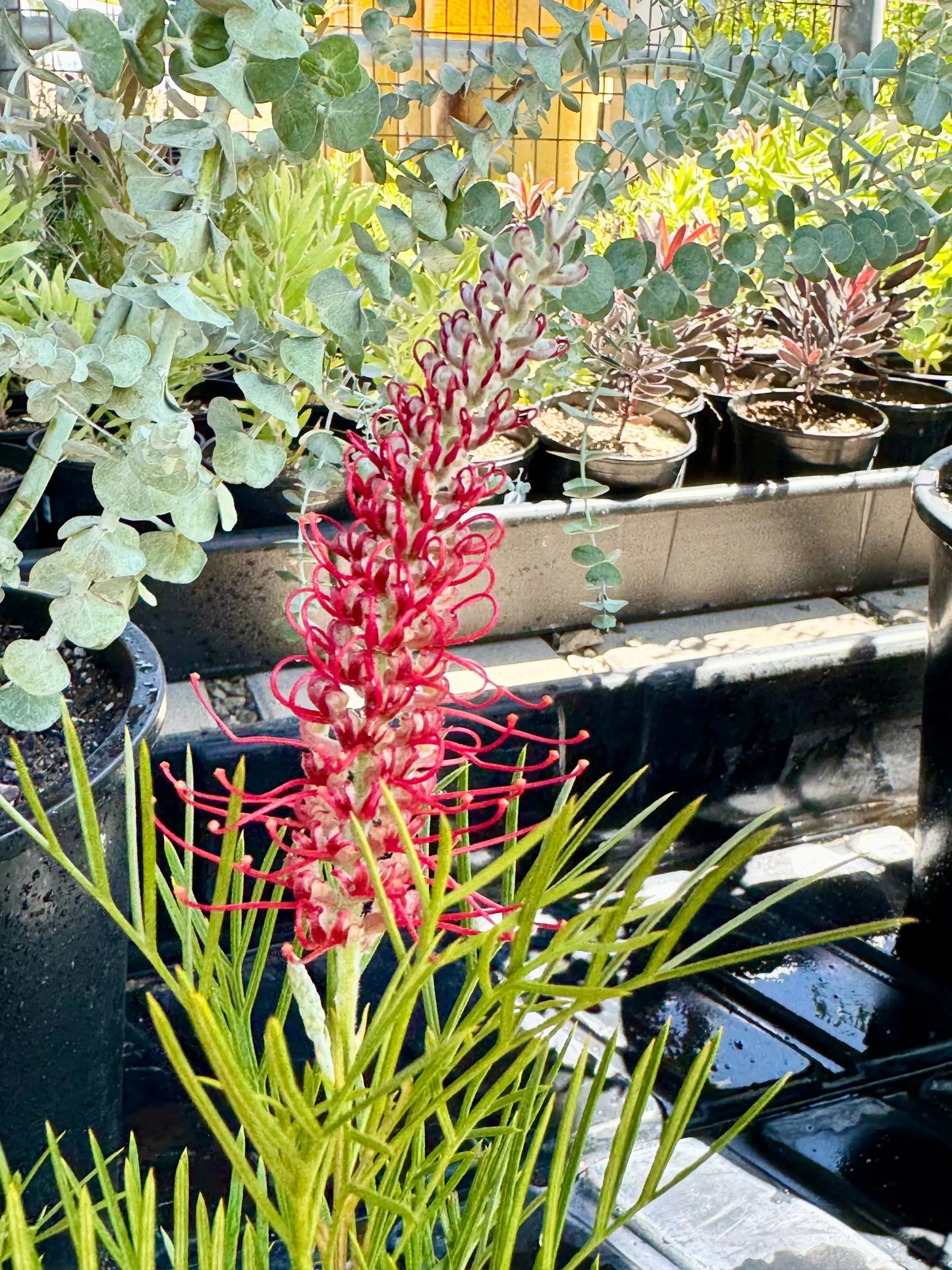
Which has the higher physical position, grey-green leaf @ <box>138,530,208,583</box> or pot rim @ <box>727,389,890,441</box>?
grey-green leaf @ <box>138,530,208,583</box>

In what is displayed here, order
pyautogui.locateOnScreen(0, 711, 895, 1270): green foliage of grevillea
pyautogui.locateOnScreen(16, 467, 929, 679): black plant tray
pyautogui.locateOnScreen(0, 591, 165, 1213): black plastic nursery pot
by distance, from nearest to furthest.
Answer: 1. pyautogui.locateOnScreen(0, 711, 895, 1270): green foliage of grevillea
2. pyautogui.locateOnScreen(0, 591, 165, 1213): black plastic nursery pot
3. pyautogui.locateOnScreen(16, 467, 929, 679): black plant tray

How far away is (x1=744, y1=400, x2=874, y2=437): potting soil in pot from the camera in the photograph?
5.61 feet

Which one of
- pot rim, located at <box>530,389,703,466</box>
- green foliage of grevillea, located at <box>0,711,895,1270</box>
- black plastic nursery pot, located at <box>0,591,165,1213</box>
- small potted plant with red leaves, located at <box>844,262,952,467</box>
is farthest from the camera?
small potted plant with red leaves, located at <box>844,262,952,467</box>

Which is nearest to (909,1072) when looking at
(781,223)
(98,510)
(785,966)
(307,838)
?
(785,966)

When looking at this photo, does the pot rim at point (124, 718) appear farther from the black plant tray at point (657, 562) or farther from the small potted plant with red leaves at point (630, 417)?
the small potted plant with red leaves at point (630, 417)

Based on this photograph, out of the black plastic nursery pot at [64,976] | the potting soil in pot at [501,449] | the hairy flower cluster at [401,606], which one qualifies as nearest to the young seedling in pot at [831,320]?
the potting soil in pot at [501,449]

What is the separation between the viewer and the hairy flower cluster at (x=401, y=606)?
1.03ft

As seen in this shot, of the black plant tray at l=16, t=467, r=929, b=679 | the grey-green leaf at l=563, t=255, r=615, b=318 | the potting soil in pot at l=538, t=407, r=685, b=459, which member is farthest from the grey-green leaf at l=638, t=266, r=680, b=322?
the potting soil in pot at l=538, t=407, r=685, b=459

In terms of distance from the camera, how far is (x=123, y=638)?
34.5 inches

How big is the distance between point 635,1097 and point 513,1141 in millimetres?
92

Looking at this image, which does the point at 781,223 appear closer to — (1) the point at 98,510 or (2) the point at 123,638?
(2) the point at 123,638

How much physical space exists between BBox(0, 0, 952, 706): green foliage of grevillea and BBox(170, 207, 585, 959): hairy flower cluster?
0.55 feet

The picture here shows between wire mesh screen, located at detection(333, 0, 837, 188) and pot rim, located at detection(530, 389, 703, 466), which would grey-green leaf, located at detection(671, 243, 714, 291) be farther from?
wire mesh screen, located at detection(333, 0, 837, 188)

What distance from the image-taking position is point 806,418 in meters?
1.75
